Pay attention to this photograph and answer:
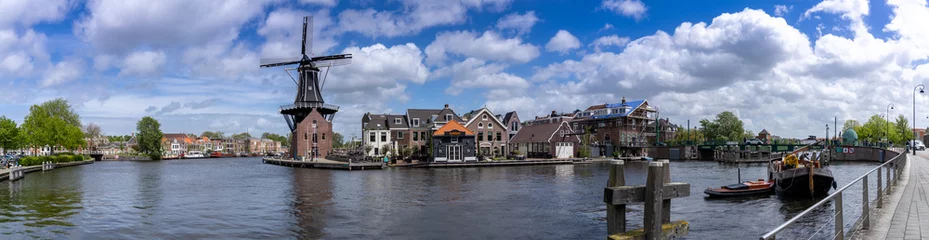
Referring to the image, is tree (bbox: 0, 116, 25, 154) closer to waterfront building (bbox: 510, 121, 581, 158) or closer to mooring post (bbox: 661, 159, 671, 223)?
waterfront building (bbox: 510, 121, 581, 158)

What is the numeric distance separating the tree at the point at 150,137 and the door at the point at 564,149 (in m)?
94.1

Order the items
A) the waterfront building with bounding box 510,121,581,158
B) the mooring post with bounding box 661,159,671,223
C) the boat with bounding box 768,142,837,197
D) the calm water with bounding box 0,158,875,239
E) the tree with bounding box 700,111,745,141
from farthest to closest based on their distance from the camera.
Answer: the tree with bounding box 700,111,745,141, the waterfront building with bounding box 510,121,581,158, the boat with bounding box 768,142,837,197, the calm water with bounding box 0,158,875,239, the mooring post with bounding box 661,159,671,223

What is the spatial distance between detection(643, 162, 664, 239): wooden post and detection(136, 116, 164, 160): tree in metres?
132

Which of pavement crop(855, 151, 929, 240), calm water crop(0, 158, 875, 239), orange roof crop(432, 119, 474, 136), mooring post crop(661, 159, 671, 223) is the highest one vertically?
orange roof crop(432, 119, 474, 136)

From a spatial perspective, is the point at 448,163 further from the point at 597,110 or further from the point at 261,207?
the point at 597,110

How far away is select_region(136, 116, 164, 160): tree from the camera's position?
120 metres

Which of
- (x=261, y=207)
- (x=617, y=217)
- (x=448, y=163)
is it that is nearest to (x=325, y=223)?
(x=261, y=207)

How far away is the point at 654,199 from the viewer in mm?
10336

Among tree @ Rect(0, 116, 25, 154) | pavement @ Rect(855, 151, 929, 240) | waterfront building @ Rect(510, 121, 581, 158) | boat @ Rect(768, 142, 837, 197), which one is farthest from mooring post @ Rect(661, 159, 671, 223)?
tree @ Rect(0, 116, 25, 154)

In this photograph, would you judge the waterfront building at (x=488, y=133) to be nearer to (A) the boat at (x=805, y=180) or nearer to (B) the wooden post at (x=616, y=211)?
(A) the boat at (x=805, y=180)

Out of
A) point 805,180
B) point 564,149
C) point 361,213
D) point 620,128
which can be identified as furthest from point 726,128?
point 361,213

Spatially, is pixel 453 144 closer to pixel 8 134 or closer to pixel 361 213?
pixel 361 213

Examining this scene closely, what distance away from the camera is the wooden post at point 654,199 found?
10.3 meters

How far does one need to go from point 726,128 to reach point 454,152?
254ft
